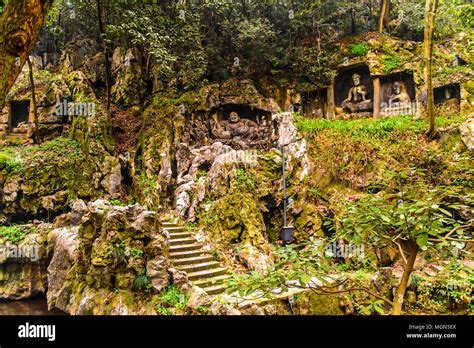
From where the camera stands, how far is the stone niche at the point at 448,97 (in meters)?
12.0

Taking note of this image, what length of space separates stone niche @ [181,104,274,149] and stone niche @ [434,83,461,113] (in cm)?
669

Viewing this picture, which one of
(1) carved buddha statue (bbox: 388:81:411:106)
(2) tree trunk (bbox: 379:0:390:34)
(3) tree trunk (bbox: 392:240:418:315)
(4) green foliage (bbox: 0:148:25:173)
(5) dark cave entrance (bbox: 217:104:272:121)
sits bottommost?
(3) tree trunk (bbox: 392:240:418:315)

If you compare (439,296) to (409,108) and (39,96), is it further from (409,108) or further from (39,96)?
(39,96)

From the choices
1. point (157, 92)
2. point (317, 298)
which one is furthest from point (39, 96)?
point (317, 298)

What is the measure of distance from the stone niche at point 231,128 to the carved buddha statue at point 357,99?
3.70 meters

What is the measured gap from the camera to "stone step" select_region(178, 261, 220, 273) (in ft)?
23.6

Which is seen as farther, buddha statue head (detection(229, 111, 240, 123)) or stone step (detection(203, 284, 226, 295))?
buddha statue head (detection(229, 111, 240, 123))

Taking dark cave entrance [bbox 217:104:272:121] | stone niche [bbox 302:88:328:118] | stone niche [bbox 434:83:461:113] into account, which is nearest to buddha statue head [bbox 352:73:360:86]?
stone niche [bbox 302:88:328:118]

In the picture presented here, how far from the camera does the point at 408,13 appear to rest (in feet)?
46.1

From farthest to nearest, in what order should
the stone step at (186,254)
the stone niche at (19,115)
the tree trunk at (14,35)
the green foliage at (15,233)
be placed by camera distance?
the stone niche at (19,115), the green foliage at (15,233), the stone step at (186,254), the tree trunk at (14,35)

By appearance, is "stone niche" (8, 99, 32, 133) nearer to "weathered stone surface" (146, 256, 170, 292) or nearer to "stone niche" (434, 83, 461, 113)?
"weathered stone surface" (146, 256, 170, 292)

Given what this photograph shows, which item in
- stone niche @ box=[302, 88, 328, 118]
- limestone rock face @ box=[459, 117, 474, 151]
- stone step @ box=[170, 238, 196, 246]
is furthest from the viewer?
stone niche @ box=[302, 88, 328, 118]

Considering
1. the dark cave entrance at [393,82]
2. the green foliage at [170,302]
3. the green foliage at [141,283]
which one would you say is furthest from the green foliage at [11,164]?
the dark cave entrance at [393,82]

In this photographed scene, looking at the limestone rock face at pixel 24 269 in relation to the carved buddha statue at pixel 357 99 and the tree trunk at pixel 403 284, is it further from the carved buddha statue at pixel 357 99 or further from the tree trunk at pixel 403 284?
the carved buddha statue at pixel 357 99
